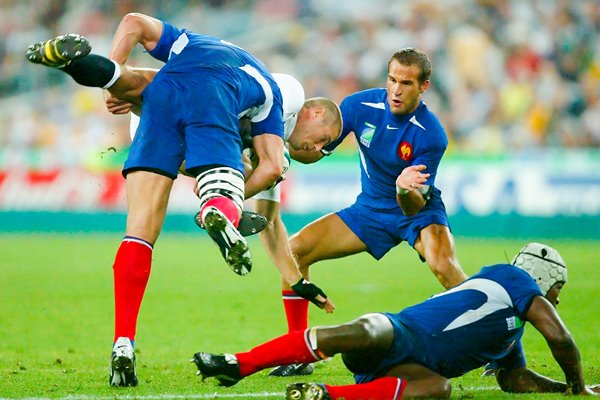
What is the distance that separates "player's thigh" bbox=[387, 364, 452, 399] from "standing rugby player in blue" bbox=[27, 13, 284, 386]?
1.04 m

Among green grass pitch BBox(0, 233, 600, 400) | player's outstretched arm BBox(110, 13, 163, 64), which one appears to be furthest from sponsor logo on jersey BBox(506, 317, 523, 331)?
player's outstretched arm BBox(110, 13, 163, 64)

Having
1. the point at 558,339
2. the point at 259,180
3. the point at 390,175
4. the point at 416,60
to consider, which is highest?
the point at 416,60

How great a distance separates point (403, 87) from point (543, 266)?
1.94 metres

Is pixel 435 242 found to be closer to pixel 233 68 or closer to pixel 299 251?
pixel 299 251

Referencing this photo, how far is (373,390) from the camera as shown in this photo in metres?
4.69

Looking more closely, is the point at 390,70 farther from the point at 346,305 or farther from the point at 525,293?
the point at 346,305

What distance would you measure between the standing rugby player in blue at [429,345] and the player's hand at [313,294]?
1.10m

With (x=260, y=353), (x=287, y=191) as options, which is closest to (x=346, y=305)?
(x=260, y=353)

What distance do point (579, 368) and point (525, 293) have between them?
0.46 m

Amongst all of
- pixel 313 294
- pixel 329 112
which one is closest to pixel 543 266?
pixel 313 294

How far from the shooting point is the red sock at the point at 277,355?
15.4 feet

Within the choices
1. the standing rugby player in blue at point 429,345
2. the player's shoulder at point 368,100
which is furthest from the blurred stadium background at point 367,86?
the standing rugby player in blue at point 429,345

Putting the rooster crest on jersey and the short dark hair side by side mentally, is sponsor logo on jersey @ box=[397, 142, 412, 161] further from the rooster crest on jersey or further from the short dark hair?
the rooster crest on jersey

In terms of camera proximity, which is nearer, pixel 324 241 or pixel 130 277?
pixel 130 277
